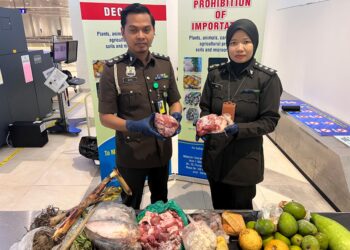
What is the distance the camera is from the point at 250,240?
1.08 metres

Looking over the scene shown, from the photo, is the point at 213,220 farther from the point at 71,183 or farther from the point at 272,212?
the point at 71,183

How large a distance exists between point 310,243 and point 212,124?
2.33 feet

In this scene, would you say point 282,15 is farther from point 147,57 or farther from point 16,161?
point 16,161

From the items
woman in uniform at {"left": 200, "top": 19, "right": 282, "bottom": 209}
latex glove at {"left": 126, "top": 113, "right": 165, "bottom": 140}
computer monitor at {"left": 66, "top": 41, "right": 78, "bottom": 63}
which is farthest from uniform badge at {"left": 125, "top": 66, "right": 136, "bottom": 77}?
computer monitor at {"left": 66, "top": 41, "right": 78, "bottom": 63}

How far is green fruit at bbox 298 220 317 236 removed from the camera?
1.08 m

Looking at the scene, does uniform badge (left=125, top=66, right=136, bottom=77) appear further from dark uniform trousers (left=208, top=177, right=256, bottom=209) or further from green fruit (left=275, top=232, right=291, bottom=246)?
green fruit (left=275, top=232, right=291, bottom=246)

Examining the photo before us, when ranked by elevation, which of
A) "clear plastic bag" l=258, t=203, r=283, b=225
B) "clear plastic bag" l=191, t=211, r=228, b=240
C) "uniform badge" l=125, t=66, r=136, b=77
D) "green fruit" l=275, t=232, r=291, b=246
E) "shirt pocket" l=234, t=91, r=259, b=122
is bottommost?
"clear plastic bag" l=191, t=211, r=228, b=240

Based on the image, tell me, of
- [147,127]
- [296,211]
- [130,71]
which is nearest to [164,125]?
[147,127]

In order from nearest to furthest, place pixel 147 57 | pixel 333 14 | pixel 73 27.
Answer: pixel 147 57, pixel 333 14, pixel 73 27

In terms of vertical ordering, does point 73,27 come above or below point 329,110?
above

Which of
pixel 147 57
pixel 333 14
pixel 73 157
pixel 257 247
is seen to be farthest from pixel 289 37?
pixel 257 247

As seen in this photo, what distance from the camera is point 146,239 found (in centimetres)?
105

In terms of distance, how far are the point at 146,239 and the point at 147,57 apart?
113cm

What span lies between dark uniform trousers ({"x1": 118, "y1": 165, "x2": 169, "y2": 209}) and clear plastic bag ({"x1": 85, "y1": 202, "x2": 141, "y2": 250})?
682mm
